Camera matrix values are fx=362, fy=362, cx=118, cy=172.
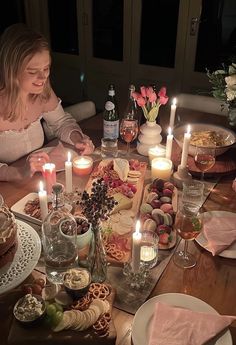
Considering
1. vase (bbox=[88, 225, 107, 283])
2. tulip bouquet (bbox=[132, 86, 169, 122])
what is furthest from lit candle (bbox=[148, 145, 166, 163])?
vase (bbox=[88, 225, 107, 283])

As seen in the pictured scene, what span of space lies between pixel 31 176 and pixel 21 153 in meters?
0.45

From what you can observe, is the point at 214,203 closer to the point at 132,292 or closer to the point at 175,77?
the point at 132,292

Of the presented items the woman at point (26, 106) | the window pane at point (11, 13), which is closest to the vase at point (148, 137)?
the woman at point (26, 106)

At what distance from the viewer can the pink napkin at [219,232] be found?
3.99 feet

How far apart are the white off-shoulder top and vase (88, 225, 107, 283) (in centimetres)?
98

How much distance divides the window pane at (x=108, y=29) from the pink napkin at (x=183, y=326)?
12.9ft

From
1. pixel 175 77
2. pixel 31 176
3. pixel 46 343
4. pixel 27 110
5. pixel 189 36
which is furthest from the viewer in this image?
pixel 175 77

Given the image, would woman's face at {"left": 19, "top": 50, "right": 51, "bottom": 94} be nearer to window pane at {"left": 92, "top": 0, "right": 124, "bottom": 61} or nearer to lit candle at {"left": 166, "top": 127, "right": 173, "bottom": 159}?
lit candle at {"left": 166, "top": 127, "right": 173, "bottom": 159}

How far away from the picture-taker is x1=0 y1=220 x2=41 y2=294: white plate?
97 cm

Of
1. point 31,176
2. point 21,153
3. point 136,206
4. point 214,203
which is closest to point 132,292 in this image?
point 136,206

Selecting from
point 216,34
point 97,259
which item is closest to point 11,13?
point 216,34

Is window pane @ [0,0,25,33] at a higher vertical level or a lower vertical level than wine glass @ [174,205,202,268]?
higher

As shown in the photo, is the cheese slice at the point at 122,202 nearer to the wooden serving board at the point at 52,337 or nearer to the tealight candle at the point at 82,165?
the tealight candle at the point at 82,165

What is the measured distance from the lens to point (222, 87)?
1.70 metres
